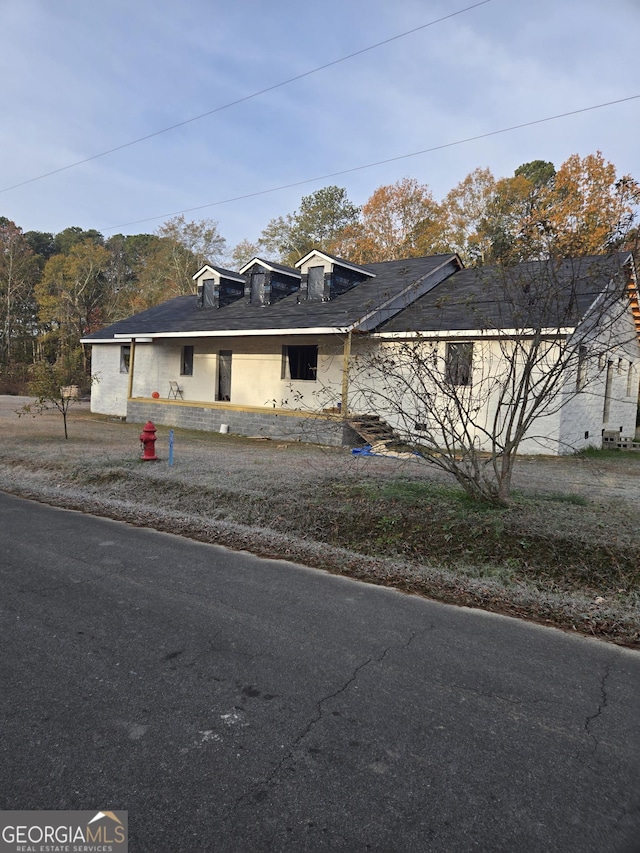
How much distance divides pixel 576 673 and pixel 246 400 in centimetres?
1650

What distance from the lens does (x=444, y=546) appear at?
581 centimetres

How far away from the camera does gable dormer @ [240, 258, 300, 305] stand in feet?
65.2

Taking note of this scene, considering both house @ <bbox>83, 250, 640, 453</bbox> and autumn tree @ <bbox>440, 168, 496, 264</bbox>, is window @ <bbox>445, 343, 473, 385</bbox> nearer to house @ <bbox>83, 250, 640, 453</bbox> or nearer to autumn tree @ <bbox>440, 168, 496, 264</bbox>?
house @ <bbox>83, 250, 640, 453</bbox>

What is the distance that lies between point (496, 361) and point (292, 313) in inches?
267

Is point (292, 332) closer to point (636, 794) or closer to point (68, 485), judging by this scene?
point (68, 485)

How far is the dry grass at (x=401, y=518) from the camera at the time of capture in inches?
191

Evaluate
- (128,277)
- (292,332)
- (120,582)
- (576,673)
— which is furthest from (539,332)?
(128,277)

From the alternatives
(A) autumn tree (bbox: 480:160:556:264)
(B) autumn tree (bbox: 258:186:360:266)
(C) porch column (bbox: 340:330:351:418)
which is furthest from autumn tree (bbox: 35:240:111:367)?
(C) porch column (bbox: 340:330:351:418)

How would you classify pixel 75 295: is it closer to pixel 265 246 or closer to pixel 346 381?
pixel 265 246

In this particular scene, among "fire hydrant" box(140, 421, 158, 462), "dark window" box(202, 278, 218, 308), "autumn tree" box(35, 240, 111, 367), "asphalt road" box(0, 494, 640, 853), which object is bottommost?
"asphalt road" box(0, 494, 640, 853)

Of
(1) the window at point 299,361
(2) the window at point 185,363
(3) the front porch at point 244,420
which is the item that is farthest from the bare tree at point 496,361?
(2) the window at point 185,363

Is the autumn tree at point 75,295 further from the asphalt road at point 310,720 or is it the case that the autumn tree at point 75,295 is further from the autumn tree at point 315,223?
the asphalt road at point 310,720

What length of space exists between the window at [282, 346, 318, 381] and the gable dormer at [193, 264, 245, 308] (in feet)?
14.9

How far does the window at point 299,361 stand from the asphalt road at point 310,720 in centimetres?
1380
